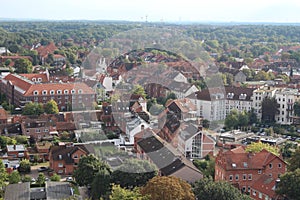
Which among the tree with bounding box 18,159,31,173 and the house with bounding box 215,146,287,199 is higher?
the house with bounding box 215,146,287,199

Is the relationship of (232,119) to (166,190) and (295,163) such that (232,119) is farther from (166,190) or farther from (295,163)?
Answer: (166,190)

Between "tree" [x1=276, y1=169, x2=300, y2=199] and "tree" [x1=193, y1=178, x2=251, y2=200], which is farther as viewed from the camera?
"tree" [x1=276, y1=169, x2=300, y2=199]

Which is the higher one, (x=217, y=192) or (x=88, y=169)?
(x=217, y=192)

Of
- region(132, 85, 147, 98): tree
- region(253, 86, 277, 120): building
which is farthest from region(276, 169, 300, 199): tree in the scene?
region(253, 86, 277, 120): building

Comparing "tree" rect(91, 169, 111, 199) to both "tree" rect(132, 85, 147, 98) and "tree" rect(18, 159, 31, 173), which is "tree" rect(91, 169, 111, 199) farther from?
"tree" rect(18, 159, 31, 173)

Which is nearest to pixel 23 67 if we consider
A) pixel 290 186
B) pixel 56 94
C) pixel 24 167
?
pixel 56 94

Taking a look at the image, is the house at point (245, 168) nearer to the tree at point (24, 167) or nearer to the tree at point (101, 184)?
the tree at point (101, 184)

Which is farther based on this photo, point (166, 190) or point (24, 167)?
point (24, 167)
